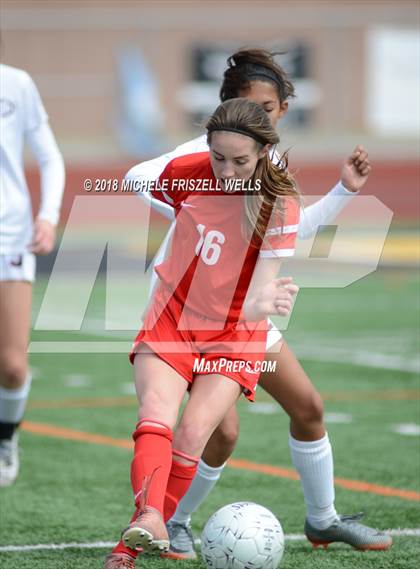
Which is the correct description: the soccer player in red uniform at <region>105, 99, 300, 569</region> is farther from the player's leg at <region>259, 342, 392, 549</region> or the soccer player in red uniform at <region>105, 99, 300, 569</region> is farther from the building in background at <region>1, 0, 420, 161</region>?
the building in background at <region>1, 0, 420, 161</region>

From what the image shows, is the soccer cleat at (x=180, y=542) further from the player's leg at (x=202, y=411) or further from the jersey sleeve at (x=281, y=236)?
the jersey sleeve at (x=281, y=236)

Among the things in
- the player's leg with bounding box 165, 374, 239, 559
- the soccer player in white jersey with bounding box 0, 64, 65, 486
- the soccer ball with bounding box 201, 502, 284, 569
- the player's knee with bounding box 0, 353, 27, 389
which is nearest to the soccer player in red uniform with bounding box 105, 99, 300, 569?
the soccer ball with bounding box 201, 502, 284, 569

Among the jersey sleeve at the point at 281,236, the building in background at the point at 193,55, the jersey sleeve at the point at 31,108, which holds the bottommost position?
the building in background at the point at 193,55

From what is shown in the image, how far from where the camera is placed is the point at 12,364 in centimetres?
622

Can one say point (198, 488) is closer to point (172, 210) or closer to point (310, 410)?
point (310, 410)

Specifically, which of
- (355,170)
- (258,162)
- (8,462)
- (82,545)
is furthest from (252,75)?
(8,462)

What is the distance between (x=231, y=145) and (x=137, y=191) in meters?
0.54

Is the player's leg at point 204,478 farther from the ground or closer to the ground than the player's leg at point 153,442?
closer to the ground

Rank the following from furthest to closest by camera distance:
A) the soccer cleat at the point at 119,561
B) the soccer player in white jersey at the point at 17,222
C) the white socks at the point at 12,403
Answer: the white socks at the point at 12,403
the soccer player in white jersey at the point at 17,222
the soccer cleat at the point at 119,561

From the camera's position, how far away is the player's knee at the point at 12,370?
621cm

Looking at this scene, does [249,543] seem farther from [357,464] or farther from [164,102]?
[164,102]

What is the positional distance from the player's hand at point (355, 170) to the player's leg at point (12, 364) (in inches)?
81.7

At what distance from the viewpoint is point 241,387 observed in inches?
172

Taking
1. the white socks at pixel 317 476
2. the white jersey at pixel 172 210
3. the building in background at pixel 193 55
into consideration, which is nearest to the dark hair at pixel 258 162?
the white jersey at pixel 172 210
